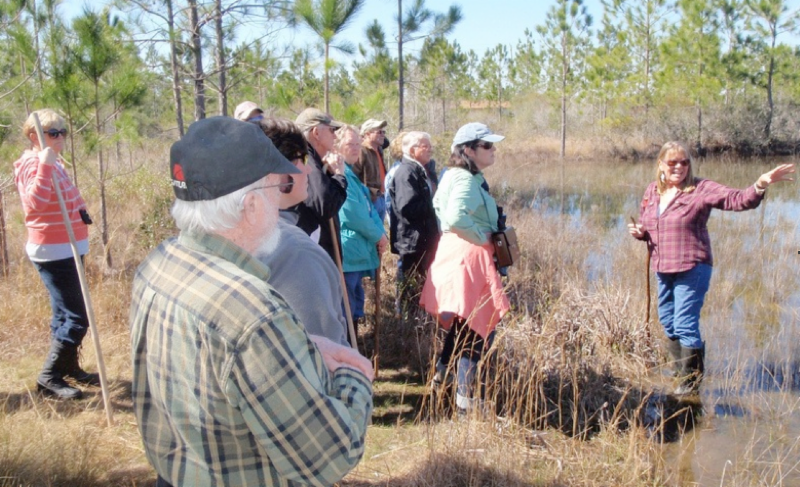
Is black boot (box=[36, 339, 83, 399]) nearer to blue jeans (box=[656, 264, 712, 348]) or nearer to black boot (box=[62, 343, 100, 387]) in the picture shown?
black boot (box=[62, 343, 100, 387])

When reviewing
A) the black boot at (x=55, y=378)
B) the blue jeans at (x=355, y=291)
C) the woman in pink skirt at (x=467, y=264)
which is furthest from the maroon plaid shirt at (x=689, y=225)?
the black boot at (x=55, y=378)

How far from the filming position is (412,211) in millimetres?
4707

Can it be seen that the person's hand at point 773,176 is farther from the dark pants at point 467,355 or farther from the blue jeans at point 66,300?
the blue jeans at point 66,300

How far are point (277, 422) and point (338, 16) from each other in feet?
20.6

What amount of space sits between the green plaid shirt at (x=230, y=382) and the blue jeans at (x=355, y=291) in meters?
2.66

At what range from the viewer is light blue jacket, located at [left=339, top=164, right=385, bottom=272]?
3879 mm

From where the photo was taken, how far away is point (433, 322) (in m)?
4.57

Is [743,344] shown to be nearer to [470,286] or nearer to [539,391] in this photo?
[539,391]

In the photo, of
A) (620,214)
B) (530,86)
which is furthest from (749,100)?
(620,214)

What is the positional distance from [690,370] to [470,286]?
1.76 meters

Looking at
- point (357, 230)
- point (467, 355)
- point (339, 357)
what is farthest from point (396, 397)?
point (339, 357)

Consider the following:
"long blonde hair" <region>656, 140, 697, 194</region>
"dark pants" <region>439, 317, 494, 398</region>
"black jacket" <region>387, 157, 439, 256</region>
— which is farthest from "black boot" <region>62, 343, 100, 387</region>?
"long blonde hair" <region>656, 140, 697, 194</region>

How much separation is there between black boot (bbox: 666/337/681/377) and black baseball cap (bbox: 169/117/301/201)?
356 cm

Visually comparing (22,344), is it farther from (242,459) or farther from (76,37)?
(242,459)
